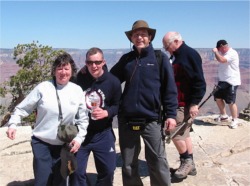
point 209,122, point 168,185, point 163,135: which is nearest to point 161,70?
point 163,135

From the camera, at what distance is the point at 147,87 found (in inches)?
148

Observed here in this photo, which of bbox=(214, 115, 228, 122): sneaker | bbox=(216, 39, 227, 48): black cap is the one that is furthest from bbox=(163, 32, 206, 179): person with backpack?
bbox=(214, 115, 228, 122): sneaker

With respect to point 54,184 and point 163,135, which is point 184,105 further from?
point 54,184

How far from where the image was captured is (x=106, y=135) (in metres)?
3.82

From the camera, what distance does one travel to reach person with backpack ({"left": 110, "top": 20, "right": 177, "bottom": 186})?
3.77 m

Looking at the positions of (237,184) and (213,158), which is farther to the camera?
(213,158)

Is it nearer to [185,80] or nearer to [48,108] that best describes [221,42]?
[185,80]

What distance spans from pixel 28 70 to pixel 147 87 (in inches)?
706

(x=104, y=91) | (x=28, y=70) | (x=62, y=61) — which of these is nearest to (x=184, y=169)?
(x=104, y=91)

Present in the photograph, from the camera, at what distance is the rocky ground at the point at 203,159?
4797mm

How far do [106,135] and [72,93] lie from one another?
727 millimetres

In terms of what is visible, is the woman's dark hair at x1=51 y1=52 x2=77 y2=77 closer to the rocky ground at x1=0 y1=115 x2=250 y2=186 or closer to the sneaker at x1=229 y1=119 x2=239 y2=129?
the rocky ground at x1=0 y1=115 x2=250 y2=186

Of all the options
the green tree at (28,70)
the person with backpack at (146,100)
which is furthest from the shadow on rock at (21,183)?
the green tree at (28,70)

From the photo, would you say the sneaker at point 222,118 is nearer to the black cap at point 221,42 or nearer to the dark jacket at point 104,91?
the black cap at point 221,42
